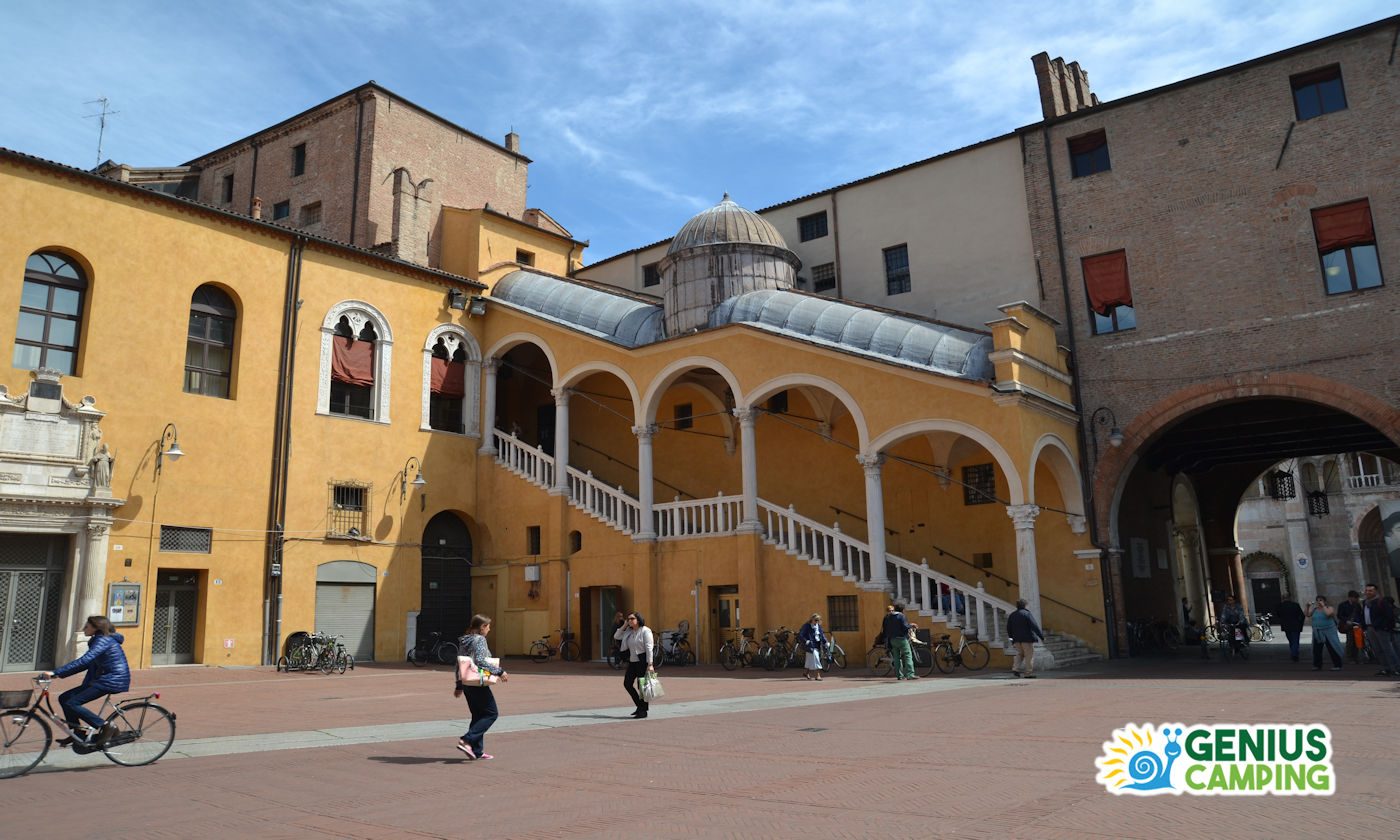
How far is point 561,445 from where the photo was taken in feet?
83.0

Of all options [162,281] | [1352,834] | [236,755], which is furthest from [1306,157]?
[162,281]

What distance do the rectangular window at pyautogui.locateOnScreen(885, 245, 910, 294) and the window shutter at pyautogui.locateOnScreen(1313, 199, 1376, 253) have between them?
9455 millimetres

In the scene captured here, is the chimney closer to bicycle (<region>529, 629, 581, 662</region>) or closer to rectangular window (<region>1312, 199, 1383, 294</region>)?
rectangular window (<region>1312, 199, 1383, 294</region>)

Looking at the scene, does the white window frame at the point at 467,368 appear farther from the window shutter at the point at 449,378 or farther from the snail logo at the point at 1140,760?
the snail logo at the point at 1140,760

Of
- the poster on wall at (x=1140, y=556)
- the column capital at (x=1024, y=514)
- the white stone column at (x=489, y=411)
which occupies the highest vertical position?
the white stone column at (x=489, y=411)

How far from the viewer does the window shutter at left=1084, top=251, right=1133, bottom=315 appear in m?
22.6

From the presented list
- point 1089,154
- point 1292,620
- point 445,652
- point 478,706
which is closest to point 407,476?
point 445,652

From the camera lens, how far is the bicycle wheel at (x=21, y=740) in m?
8.28

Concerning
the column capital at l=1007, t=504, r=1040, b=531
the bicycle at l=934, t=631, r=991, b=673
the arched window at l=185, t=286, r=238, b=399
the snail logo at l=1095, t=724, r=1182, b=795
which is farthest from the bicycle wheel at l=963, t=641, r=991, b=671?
the arched window at l=185, t=286, r=238, b=399

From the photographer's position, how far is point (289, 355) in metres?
22.9

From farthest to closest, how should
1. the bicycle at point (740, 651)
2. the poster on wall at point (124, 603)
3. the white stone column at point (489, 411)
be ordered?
the white stone column at point (489, 411) < the bicycle at point (740, 651) < the poster on wall at point (124, 603)

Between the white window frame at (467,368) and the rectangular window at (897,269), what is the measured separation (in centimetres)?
1172

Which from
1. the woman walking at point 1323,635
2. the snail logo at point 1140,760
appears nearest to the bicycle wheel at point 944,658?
the woman walking at point 1323,635

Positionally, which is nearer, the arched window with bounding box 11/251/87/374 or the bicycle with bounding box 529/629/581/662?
the arched window with bounding box 11/251/87/374
